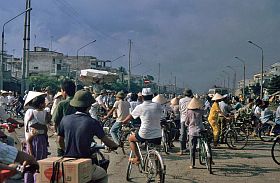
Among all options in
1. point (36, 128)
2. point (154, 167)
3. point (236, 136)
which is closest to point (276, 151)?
point (236, 136)

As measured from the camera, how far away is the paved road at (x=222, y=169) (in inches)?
344

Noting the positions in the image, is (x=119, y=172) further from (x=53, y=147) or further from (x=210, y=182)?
(x=53, y=147)

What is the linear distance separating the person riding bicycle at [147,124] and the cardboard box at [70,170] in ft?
11.4

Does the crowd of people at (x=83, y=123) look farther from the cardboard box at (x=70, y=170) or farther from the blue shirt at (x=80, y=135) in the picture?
the cardboard box at (x=70, y=170)

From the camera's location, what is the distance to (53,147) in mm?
13016

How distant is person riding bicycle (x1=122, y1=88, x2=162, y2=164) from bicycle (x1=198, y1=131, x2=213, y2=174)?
1.74m

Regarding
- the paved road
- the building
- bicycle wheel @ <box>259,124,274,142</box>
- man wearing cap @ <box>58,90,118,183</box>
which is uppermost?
the building

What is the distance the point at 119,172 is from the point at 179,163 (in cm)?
191

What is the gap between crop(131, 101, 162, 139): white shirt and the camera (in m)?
7.94

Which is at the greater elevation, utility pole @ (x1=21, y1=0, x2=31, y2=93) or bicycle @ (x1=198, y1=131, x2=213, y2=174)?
utility pole @ (x1=21, y1=0, x2=31, y2=93)

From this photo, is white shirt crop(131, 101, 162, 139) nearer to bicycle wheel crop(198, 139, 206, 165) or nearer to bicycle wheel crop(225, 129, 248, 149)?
bicycle wheel crop(198, 139, 206, 165)

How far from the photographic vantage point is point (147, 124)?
7957 millimetres

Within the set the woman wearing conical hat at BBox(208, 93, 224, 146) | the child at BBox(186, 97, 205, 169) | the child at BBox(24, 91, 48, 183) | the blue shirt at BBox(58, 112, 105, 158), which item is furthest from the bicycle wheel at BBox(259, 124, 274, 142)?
the blue shirt at BBox(58, 112, 105, 158)

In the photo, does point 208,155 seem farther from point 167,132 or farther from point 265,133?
point 265,133
